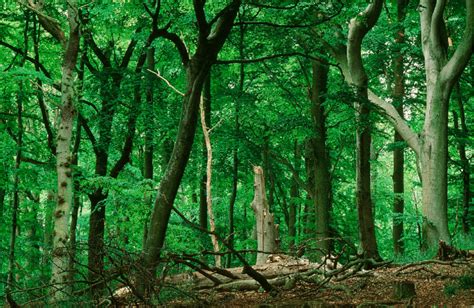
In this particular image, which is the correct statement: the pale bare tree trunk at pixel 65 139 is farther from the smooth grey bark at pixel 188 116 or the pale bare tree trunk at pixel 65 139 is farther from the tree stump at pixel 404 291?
the tree stump at pixel 404 291

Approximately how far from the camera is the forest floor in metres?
5.94

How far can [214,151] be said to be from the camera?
18078 mm

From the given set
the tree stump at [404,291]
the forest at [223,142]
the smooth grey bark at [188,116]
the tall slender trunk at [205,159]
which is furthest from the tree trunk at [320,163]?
the tree stump at [404,291]

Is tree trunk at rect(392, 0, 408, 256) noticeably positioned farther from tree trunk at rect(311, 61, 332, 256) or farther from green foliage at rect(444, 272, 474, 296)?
green foliage at rect(444, 272, 474, 296)

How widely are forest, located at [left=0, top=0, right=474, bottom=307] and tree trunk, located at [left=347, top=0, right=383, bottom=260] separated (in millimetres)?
35

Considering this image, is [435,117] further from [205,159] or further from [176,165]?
[176,165]

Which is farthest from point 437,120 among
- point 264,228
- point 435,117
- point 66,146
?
point 66,146

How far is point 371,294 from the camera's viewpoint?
6.95 meters

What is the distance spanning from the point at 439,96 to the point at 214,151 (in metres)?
7.43

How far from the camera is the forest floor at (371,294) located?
19.5ft

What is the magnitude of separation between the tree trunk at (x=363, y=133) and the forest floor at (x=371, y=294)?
1891 millimetres

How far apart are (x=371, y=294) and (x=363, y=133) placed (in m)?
4.07

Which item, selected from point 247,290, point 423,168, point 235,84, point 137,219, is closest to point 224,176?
point 235,84

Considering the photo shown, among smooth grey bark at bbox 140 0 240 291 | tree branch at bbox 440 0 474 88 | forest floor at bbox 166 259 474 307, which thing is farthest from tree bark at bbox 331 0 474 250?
smooth grey bark at bbox 140 0 240 291
